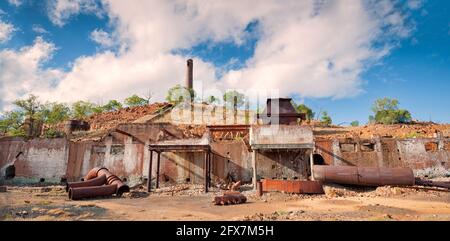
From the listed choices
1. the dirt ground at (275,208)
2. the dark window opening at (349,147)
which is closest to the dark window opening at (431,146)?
the dark window opening at (349,147)

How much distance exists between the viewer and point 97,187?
43.2 ft

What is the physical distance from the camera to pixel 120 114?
47.8 m

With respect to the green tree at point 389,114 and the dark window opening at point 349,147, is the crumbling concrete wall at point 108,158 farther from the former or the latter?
the green tree at point 389,114

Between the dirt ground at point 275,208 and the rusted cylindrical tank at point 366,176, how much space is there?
424mm

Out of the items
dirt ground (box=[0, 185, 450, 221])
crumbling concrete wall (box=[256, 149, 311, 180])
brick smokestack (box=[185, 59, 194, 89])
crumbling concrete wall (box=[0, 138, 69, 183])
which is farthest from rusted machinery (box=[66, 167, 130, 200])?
brick smokestack (box=[185, 59, 194, 89])

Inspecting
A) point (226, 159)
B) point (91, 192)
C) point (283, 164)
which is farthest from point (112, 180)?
point (283, 164)

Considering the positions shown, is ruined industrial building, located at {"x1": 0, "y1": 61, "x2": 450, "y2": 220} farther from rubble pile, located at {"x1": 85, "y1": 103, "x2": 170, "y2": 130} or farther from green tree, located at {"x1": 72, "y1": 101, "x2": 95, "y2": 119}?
green tree, located at {"x1": 72, "y1": 101, "x2": 95, "y2": 119}

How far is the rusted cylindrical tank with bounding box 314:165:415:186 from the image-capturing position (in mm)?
13543

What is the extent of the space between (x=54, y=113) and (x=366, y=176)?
149 ft

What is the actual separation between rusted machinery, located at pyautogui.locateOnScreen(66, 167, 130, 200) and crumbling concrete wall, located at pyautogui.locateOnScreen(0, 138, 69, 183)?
437cm

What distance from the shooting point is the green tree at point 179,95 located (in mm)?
47250

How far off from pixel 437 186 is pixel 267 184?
25.8 ft
